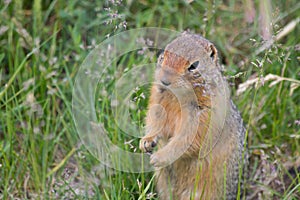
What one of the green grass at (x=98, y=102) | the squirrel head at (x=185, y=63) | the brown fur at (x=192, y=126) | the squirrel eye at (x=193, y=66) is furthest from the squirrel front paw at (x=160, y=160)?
the squirrel eye at (x=193, y=66)

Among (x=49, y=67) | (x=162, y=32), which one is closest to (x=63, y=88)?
(x=49, y=67)

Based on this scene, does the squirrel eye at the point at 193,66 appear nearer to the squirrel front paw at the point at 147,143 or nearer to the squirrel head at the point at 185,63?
the squirrel head at the point at 185,63

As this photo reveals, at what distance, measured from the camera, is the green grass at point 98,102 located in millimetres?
4291

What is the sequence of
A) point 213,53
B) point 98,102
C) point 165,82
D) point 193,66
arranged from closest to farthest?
point 165,82 → point 193,66 → point 213,53 → point 98,102

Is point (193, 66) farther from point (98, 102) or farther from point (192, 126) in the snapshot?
point (98, 102)

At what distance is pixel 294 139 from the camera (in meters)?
4.85

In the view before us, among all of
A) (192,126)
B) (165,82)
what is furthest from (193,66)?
(192,126)

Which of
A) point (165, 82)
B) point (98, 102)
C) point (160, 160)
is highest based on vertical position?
point (165, 82)

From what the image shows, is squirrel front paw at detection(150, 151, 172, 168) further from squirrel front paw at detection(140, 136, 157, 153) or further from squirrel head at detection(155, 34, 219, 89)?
squirrel head at detection(155, 34, 219, 89)

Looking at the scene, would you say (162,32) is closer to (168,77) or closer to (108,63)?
(108,63)

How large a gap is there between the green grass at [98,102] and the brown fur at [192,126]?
154 mm

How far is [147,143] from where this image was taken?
3.95m

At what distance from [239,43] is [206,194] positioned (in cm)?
198

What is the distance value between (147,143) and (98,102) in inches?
34.1
